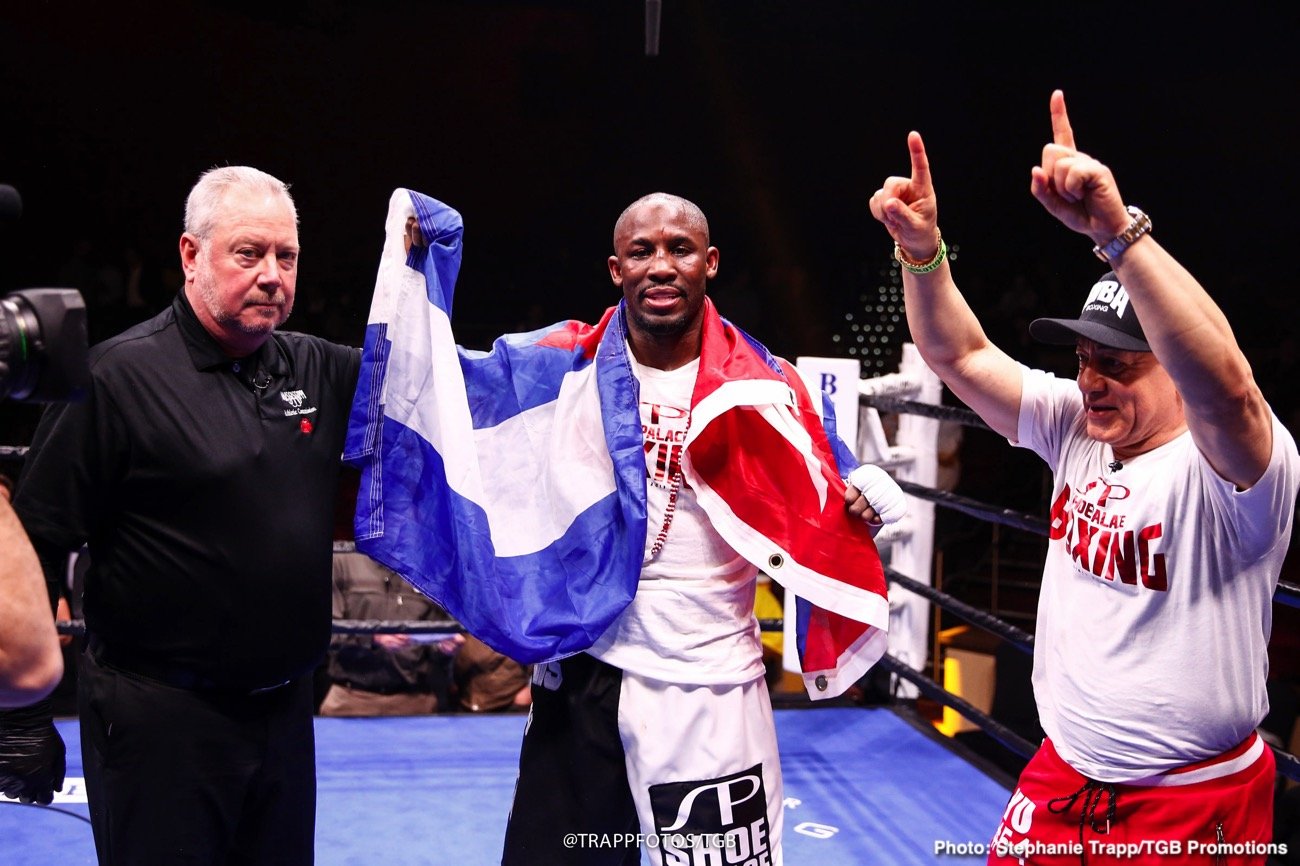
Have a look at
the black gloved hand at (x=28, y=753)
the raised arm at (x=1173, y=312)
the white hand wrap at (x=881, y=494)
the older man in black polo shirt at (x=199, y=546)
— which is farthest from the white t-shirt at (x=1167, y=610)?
the black gloved hand at (x=28, y=753)

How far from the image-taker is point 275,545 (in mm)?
1717

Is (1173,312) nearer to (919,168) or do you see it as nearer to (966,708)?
(919,168)

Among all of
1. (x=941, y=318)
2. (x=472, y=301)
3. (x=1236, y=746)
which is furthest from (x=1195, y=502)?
A: (x=472, y=301)

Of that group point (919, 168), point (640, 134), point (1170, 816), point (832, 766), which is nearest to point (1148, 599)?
point (1170, 816)

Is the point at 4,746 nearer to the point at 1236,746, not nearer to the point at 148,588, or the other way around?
the point at 148,588

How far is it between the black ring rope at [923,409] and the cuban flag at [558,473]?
2.12 feet

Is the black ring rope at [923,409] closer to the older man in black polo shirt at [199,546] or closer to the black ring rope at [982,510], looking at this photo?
the black ring rope at [982,510]

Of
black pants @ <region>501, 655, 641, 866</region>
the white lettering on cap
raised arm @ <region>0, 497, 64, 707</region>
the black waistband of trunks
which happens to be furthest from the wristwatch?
the black waistband of trunks

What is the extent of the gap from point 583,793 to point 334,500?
606 millimetres

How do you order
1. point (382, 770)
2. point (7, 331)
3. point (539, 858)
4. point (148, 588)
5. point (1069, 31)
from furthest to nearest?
point (1069, 31) < point (382, 770) < point (539, 858) < point (148, 588) < point (7, 331)

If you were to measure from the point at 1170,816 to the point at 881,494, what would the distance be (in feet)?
1.92

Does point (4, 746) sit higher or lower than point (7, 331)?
lower

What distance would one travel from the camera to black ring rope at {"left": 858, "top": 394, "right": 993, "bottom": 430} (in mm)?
2578

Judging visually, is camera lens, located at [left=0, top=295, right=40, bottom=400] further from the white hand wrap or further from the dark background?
the dark background
